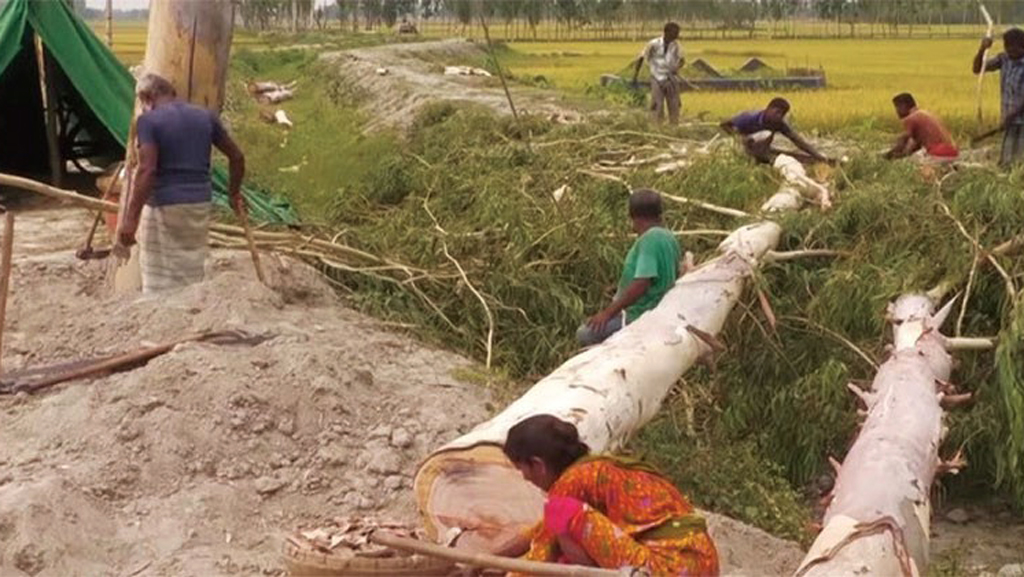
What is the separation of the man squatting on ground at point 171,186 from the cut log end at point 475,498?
3099 millimetres

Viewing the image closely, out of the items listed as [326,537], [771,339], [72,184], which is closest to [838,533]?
[326,537]

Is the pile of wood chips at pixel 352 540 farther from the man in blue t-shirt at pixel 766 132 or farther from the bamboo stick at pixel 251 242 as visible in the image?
the man in blue t-shirt at pixel 766 132

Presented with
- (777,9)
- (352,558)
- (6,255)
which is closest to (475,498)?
(352,558)

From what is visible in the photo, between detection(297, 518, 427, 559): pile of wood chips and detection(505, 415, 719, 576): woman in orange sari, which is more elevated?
detection(505, 415, 719, 576): woman in orange sari

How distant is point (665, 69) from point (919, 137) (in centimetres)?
564

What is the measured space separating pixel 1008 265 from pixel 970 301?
1.05 ft

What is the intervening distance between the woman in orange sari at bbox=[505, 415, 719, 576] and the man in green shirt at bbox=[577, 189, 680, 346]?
2.65m

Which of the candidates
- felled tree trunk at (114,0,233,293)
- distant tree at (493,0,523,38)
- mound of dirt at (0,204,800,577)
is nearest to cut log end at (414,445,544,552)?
mound of dirt at (0,204,800,577)

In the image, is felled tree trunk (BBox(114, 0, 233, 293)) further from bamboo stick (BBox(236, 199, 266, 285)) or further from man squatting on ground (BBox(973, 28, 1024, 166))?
man squatting on ground (BBox(973, 28, 1024, 166))

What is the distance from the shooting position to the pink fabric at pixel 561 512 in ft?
13.0

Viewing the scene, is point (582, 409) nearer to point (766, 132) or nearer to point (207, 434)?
point (207, 434)

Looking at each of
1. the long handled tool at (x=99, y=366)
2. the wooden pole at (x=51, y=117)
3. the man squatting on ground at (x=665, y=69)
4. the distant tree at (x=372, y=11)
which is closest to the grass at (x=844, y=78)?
the man squatting on ground at (x=665, y=69)

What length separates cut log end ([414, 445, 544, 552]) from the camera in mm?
5055

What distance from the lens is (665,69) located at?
16.4m
